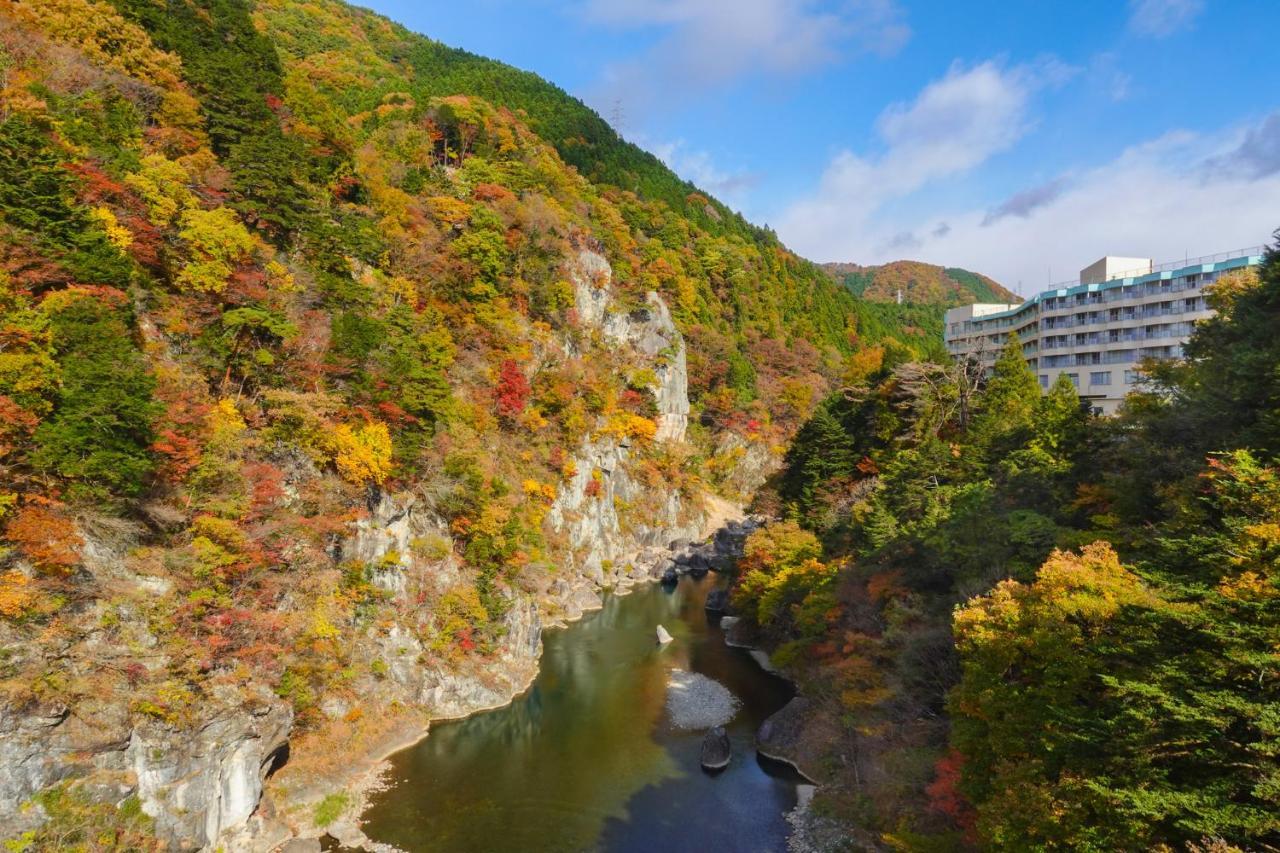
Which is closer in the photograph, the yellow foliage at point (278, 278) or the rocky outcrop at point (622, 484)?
the yellow foliage at point (278, 278)

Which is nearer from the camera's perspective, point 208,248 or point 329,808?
point 329,808

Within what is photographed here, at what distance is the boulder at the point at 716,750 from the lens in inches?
997

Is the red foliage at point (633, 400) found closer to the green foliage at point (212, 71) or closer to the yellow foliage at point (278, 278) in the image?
the green foliage at point (212, 71)

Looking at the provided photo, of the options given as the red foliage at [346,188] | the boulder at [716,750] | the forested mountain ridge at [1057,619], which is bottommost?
the boulder at [716,750]

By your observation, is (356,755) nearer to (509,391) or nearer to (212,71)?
(509,391)

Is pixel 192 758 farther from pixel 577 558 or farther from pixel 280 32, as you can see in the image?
pixel 280 32

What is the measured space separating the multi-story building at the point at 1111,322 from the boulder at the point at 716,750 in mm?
28088

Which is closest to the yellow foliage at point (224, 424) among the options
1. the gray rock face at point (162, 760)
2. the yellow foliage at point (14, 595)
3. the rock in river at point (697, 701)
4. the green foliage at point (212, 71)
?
the yellow foliage at point (14, 595)

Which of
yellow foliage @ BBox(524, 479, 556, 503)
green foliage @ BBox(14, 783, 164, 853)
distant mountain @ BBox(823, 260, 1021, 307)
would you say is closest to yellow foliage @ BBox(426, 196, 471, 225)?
yellow foliage @ BBox(524, 479, 556, 503)

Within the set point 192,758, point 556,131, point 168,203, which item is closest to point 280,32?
point 556,131

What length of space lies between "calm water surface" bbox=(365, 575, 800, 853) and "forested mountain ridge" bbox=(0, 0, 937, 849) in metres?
2.38

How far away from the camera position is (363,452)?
27375mm

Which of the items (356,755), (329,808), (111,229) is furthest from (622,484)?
(111,229)

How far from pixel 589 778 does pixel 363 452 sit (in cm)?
1582
